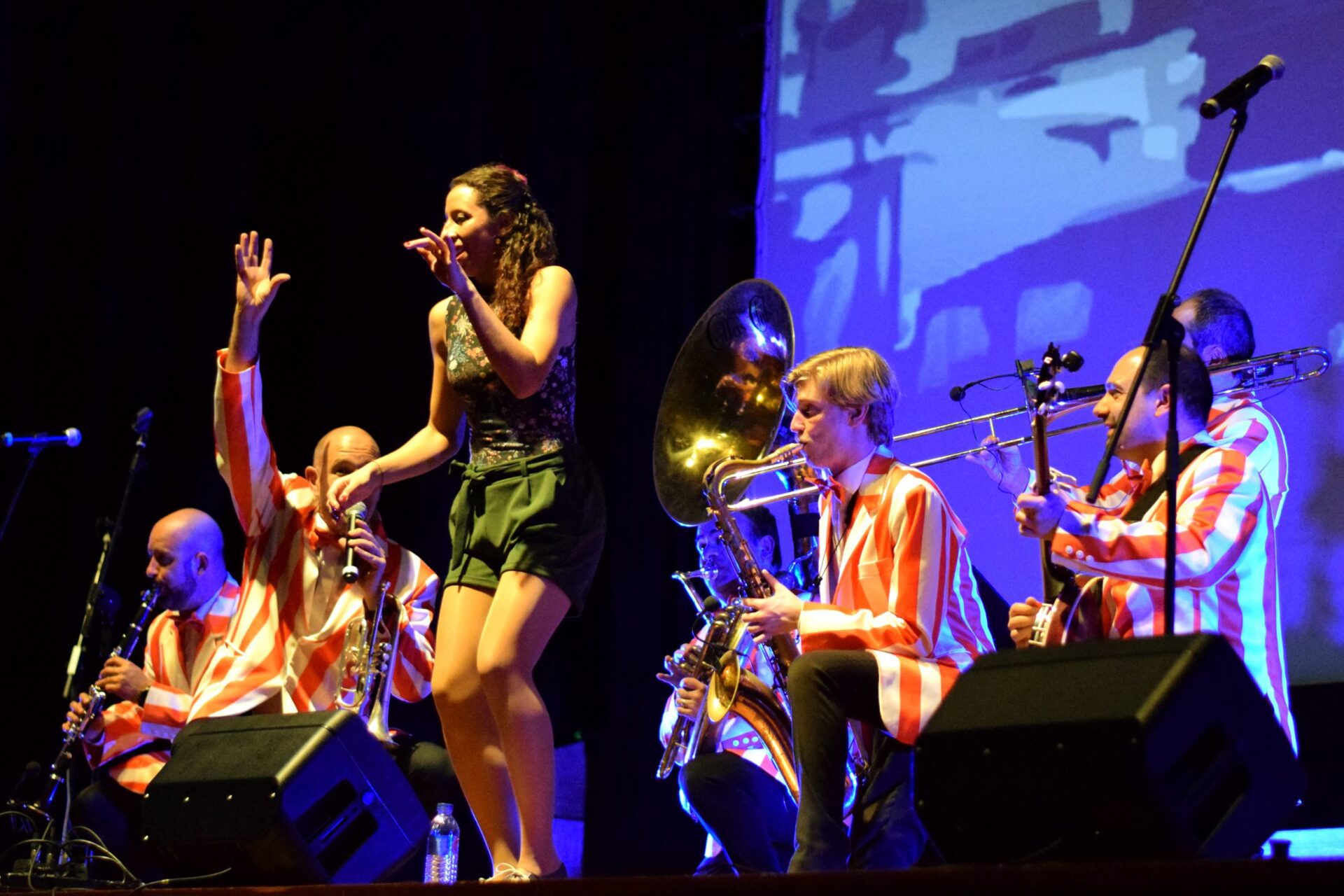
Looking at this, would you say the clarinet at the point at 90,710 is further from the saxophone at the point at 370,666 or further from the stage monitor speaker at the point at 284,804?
the stage monitor speaker at the point at 284,804

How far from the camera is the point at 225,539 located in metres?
5.28

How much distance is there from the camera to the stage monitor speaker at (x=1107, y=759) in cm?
183

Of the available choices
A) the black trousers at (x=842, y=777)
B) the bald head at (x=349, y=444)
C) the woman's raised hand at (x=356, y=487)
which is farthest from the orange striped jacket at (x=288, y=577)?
the black trousers at (x=842, y=777)

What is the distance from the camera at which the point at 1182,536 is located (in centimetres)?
269

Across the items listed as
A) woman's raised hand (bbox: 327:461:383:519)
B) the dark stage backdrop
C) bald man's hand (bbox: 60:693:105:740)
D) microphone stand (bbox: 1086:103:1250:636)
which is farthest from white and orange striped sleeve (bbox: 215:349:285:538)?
microphone stand (bbox: 1086:103:1250:636)

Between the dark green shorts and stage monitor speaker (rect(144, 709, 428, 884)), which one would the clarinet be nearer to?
stage monitor speaker (rect(144, 709, 428, 884))

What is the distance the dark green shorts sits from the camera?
2.98 metres

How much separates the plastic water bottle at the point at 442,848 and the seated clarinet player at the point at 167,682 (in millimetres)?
701

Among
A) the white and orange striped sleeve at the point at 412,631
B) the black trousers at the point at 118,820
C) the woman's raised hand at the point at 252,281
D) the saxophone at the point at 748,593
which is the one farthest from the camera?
the black trousers at the point at 118,820

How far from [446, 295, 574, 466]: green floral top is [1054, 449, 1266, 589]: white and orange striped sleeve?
113 cm

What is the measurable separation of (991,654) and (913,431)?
2.46 m

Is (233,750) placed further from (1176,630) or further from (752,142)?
(752,142)

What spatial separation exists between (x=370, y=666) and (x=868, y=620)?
1.40 metres

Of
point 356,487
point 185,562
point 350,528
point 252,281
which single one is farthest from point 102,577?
point 356,487
